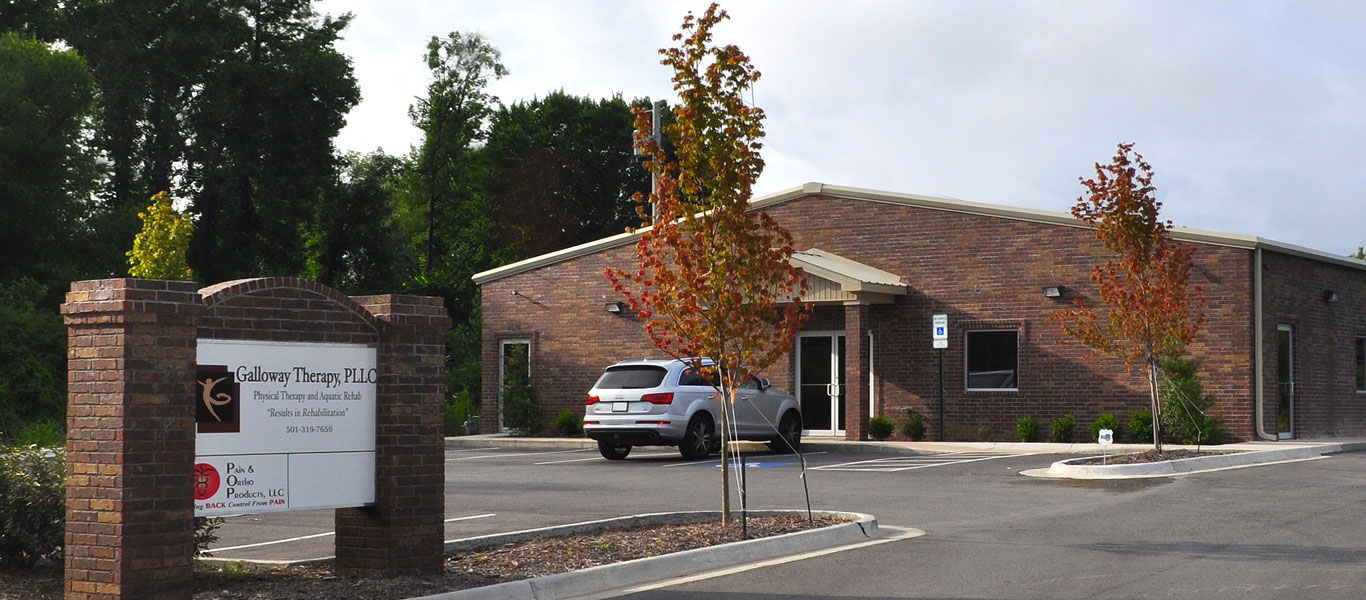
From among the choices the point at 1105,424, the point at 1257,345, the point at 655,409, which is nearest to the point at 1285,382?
the point at 1257,345

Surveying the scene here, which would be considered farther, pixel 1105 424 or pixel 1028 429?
pixel 1028 429

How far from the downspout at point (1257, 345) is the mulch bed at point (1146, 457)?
402 centimetres

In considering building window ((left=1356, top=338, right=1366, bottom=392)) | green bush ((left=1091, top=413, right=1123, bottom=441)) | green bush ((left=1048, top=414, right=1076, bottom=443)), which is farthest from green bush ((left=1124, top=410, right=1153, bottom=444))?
building window ((left=1356, top=338, right=1366, bottom=392))

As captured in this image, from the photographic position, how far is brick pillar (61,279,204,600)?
7992 millimetres

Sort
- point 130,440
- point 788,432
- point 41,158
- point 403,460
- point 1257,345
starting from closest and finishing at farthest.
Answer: point 130,440
point 403,460
point 788,432
point 1257,345
point 41,158

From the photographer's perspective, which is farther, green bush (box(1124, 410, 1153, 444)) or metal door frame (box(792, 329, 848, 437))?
metal door frame (box(792, 329, 848, 437))

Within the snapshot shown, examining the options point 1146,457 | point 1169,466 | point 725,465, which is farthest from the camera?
point 1146,457

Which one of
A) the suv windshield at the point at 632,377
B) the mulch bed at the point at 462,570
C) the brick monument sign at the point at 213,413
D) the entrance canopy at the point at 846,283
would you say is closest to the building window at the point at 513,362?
the entrance canopy at the point at 846,283

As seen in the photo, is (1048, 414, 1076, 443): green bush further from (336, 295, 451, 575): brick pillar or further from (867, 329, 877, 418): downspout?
(336, 295, 451, 575): brick pillar

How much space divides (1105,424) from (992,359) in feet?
9.83

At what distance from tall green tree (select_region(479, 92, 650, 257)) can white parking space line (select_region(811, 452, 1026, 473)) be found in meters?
31.7

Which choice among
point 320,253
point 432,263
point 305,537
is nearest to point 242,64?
point 320,253

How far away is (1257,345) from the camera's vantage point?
25.2 m

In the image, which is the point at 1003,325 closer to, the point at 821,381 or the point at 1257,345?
the point at 821,381
